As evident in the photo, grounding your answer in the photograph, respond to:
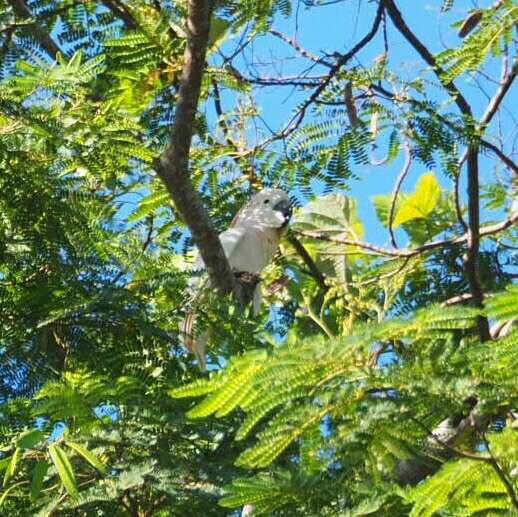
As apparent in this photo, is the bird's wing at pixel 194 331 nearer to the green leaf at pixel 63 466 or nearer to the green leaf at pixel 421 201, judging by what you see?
the green leaf at pixel 421 201

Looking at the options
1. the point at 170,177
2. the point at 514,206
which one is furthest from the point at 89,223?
the point at 514,206

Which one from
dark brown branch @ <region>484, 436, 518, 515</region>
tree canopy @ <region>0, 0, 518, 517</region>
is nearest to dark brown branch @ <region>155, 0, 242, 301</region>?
tree canopy @ <region>0, 0, 518, 517</region>

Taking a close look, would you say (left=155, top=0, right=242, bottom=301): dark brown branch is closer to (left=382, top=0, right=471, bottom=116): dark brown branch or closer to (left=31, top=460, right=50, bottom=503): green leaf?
(left=382, top=0, right=471, bottom=116): dark brown branch

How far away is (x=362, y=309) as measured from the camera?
17.2ft

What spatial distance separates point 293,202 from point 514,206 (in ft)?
3.53

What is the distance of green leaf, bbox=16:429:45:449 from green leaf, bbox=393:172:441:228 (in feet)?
10.6

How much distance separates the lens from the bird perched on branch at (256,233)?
6.62 meters

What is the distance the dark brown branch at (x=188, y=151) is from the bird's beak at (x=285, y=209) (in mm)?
848

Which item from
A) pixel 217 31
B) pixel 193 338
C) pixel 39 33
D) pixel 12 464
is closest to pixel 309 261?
pixel 217 31

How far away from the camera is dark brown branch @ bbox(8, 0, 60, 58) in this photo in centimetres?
576

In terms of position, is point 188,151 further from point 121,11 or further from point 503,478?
point 503,478

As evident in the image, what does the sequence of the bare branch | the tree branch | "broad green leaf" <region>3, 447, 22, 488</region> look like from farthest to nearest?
the tree branch
the bare branch
"broad green leaf" <region>3, 447, 22, 488</region>

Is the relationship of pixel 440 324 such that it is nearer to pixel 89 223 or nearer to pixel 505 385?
pixel 505 385

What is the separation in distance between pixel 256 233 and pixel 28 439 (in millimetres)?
3087
